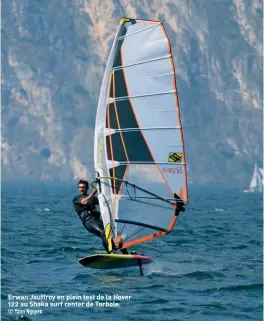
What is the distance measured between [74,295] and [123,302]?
1.04 meters

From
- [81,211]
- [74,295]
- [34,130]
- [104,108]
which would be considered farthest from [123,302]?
[34,130]

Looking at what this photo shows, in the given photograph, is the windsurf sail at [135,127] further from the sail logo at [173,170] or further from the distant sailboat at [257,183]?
the distant sailboat at [257,183]

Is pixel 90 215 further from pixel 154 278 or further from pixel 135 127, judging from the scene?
pixel 135 127

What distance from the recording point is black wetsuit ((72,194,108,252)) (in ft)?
64.4

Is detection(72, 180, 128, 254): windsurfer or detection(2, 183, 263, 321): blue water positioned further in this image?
detection(72, 180, 128, 254): windsurfer

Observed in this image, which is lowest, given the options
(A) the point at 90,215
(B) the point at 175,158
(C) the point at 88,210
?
(A) the point at 90,215

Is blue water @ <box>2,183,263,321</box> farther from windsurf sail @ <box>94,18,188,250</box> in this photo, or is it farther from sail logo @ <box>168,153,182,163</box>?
sail logo @ <box>168,153,182,163</box>

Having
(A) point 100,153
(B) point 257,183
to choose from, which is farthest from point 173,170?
(B) point 257,183

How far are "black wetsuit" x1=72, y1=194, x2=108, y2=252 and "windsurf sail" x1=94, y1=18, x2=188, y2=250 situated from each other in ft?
0.77

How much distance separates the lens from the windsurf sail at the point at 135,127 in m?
19.4

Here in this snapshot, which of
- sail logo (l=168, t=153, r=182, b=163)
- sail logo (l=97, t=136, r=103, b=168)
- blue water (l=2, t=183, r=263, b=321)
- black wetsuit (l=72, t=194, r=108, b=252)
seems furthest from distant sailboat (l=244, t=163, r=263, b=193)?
sail logo (l=97, t=136, r=103, b=168)

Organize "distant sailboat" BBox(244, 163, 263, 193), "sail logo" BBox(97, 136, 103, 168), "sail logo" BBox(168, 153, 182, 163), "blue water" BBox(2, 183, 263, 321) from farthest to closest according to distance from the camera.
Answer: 1. "distant sailboat" BBox(244, 163, 263, 193)
2. "sail logo" BBox(97, 136, 103, 168)
3. "sail logo" BBox(168, 153, 182, 163)
4. "blue water" BBox(2, 183, 263, 321)

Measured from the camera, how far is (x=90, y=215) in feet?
64.9

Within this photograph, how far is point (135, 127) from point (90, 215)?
2.22 meters
